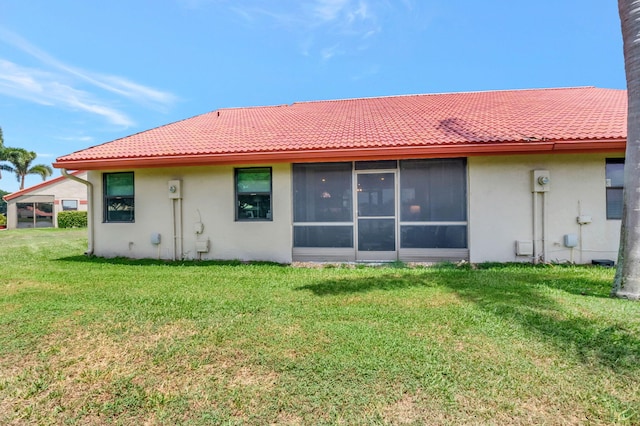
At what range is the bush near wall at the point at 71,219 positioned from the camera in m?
25.1

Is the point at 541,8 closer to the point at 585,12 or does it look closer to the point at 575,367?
the point at 585,12

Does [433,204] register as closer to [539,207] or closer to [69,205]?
[539,207]

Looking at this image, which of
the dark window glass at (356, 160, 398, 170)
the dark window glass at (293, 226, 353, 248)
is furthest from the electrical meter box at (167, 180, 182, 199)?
the dark window glass at (356, 160, 398, 170)

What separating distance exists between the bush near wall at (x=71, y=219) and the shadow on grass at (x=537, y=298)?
27.7m

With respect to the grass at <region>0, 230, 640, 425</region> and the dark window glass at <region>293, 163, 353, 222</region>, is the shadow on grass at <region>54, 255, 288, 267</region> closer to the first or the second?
the dark window glass at <region>293, 163, 353, 222</region>

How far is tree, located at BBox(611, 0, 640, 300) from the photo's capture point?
177 inches

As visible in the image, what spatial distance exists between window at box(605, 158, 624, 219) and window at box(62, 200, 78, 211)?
113 ft

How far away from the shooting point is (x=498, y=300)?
4.59m

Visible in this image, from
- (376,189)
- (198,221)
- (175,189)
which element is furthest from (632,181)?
(175,189)

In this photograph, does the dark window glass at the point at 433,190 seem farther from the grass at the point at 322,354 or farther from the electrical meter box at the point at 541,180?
the grass at the point at 322,354

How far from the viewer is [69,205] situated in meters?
27.0

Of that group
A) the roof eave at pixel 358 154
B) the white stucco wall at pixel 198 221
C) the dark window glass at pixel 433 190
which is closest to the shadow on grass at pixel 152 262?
the white stucco wall at pixel 198 221

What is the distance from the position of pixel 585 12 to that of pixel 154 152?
42.4 feet

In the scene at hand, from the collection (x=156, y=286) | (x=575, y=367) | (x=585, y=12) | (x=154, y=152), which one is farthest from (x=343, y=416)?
(x=585, y=12)
